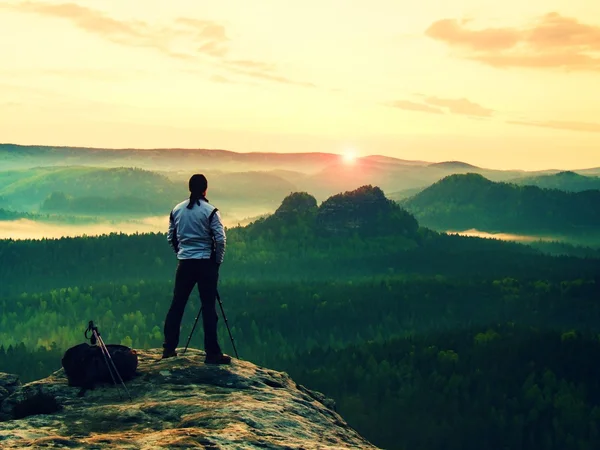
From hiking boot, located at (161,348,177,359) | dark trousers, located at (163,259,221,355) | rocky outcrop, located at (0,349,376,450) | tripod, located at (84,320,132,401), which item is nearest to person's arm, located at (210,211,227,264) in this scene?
dark trousers, located at (163,259,221,355)

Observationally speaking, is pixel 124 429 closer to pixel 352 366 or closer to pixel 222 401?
pixel 222 401

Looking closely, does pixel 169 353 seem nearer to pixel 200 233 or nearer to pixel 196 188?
pixel 200 233

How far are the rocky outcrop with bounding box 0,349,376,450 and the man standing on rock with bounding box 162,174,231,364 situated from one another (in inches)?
57.4

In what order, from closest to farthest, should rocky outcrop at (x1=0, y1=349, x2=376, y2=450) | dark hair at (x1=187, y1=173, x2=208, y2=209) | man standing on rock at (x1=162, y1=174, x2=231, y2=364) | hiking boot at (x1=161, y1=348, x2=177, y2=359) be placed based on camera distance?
rocky outcrop at (x1=0, y1=349, x2=376, y2=450), man standing on rock at (x1=162, y1=174, x2=231, y2=364), dark hair at (x1=187, y1=173, x2=208, y2=209), hiking boot at (x1=161, y1=348, x2=177, y2=359)

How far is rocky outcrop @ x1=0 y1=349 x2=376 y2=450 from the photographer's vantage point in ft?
75.8

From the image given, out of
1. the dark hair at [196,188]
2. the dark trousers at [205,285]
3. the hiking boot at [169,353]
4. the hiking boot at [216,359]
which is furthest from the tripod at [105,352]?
the dark hair at [196,188]

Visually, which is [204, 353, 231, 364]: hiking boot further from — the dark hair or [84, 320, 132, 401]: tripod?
the dark hair

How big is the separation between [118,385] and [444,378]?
154214mm

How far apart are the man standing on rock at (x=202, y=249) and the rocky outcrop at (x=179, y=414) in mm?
1457

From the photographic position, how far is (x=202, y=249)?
31.4 meters

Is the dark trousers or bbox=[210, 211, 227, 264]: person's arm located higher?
bbox=[210, 211, 227, 264]: person's arm

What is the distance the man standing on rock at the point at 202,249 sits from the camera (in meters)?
31.3

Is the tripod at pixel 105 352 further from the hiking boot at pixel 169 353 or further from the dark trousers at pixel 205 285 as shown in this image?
the hiking boot at pixel 169 353

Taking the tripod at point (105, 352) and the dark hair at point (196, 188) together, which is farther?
the dark hair at point (196, 188)
